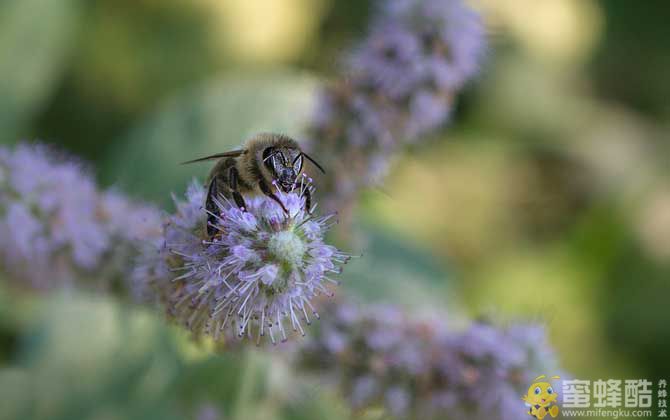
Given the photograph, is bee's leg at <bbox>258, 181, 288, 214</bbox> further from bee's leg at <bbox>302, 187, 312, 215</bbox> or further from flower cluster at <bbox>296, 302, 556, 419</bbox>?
flower cluster at <bbox>296, 302, 556, 419</bbox>

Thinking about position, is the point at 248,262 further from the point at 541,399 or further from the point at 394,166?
the point at 394,166

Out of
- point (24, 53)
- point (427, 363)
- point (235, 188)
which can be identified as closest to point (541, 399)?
point (427, 363)

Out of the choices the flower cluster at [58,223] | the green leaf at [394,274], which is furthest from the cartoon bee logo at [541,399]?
the flower cluster at [58,223]

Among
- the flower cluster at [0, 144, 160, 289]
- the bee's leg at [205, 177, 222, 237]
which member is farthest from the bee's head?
the flower cluster at [0, 144, 160, 289]

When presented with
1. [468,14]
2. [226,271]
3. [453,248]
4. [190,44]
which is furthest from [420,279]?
[226,271]

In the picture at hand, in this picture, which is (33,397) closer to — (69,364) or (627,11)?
(69,364)

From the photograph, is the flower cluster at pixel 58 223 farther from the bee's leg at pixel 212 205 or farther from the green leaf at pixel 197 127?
the bee's leg at pixel 212 205
